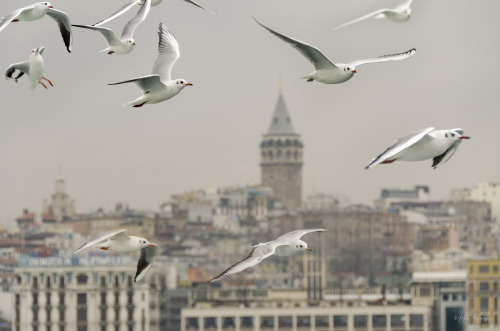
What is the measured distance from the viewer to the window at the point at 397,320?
72.9m

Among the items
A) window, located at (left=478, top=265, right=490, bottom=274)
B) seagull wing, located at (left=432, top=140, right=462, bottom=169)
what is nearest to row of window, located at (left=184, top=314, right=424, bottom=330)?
window, located at (left=478, top=265, right=490, bottom=274)

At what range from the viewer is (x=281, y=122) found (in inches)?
6097

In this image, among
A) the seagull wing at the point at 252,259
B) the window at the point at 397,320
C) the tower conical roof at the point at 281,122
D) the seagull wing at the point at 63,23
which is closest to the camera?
the seagull wing at the point at 252,259

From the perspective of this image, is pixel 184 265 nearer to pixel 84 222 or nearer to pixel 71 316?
pixel 84 222

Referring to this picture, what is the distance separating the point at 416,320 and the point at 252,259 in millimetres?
55676

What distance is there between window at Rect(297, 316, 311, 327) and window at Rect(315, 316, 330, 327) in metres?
0.32

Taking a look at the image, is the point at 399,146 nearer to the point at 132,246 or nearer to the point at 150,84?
A: the point at 150,84

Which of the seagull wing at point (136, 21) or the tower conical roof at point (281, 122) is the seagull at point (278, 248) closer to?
the seagull wing at point (136, 21)

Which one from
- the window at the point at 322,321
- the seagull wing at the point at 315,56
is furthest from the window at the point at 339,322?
the seagull wing at the point at 315,56

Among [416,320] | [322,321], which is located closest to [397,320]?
[416,320]

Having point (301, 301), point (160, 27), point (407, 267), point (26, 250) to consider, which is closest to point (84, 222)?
point (26, 250)

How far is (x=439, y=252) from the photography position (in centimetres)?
11169

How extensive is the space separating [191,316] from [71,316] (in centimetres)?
700

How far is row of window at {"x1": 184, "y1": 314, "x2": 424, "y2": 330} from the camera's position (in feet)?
236
